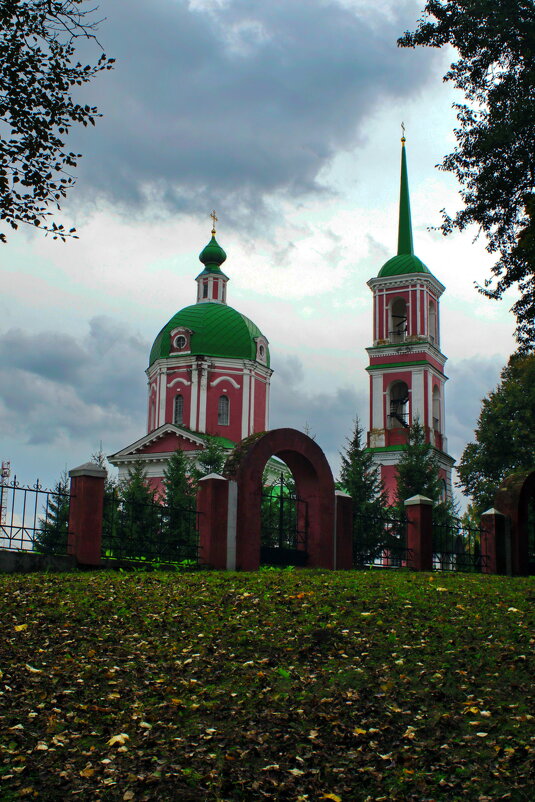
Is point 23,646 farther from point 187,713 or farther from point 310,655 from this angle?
point 310,655

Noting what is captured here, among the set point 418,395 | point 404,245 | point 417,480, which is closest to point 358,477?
point 417,480

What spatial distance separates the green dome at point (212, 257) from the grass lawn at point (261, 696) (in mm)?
39285

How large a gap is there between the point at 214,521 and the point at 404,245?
33.9 m

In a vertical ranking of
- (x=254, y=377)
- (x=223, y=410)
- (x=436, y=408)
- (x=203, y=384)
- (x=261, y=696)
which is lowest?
(x=261, y=696)

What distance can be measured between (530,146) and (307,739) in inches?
468

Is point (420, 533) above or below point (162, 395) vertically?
below

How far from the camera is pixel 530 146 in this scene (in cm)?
1498

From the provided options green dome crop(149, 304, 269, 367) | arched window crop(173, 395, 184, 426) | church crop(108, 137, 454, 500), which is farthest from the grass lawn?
green dome crop(149, 304, 269, 367)

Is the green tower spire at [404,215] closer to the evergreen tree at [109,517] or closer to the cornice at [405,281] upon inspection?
the cornice at [405,281]

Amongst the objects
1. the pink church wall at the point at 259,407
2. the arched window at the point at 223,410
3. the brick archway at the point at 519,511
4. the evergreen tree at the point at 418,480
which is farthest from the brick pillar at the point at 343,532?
the pink church wall at the point at 259,407

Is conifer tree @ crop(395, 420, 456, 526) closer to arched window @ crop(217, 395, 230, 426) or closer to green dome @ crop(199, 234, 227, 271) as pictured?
arched window @ crop(217, 395, 230, 426)

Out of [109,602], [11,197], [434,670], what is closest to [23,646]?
[109,602]

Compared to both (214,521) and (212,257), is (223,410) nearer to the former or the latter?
(212,257)

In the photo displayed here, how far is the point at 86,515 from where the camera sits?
1216 cm
